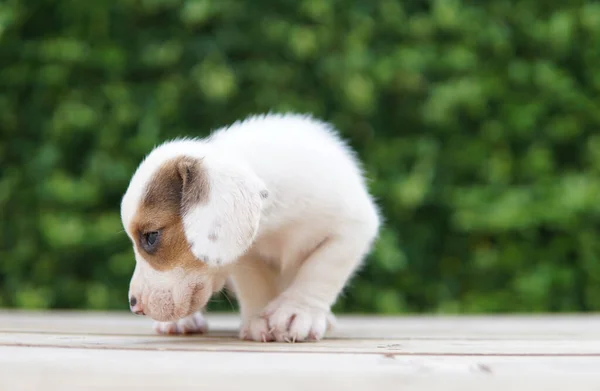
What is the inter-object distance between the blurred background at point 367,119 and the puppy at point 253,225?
176 centimetres

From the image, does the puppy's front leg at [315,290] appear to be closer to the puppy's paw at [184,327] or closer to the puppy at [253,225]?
the puppy at [253,225]

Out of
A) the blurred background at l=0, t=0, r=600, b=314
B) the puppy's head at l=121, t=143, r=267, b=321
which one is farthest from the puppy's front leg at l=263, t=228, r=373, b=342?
the blurred background at l=0, t=0, r=600, b=314

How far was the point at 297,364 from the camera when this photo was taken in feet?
5.50

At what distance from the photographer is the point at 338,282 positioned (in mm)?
2717

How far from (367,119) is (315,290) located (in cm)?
239

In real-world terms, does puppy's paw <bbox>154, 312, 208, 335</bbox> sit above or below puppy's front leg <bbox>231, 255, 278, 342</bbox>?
below

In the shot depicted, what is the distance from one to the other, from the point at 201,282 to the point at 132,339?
28 centimetres

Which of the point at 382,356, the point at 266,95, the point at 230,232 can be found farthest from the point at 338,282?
the point at 266,95

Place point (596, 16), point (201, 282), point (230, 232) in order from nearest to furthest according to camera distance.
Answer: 1. point (230, 232)
2. point (201, 282)
3. point (596, 16)

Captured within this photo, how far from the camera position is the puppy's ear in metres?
2.21

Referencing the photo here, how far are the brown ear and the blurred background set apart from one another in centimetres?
239

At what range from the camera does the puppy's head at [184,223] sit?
2219mm

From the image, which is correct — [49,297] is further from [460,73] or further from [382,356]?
[382,356]

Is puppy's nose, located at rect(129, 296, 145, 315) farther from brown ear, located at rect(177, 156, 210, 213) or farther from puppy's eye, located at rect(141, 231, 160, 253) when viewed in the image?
brown ear, located at rect(177, 156, 210, 213)
